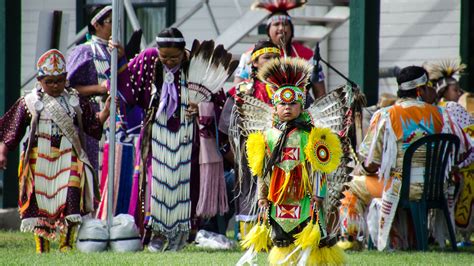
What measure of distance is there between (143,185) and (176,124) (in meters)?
0.56

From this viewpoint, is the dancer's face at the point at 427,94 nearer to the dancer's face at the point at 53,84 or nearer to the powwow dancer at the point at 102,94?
the powwow dancer at the point at 102,94

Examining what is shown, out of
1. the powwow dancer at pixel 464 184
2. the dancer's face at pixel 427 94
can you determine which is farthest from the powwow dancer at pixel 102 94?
the powwow dancer at pixel 464 184

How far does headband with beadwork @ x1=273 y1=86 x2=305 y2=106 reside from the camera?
773 centimetres

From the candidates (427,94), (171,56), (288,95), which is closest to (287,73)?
(288,95)

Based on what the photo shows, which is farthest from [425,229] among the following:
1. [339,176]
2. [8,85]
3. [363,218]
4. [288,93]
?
[8,85]

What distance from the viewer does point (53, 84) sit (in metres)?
9.37

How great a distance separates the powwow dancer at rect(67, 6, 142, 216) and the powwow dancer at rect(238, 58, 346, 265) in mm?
2539

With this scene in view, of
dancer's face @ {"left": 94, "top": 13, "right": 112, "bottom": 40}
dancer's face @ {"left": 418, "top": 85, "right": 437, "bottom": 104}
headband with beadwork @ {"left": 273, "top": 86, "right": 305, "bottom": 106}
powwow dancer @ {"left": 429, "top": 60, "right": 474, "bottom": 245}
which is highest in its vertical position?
dancer's face @ {"left": 94, "top": 13, "right": 112, "bottom": 40}

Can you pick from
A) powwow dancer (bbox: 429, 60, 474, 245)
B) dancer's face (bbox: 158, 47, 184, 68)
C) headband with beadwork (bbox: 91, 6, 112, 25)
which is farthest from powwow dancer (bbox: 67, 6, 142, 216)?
powwow dancer (bbox: 429, 60, 474, 245)

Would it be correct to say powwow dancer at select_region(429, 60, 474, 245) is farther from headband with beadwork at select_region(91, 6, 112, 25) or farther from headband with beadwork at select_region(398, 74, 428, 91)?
headband with beadwork at select_region(91, 6, 112, 25)

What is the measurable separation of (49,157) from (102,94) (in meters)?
1.06

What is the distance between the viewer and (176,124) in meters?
9.65

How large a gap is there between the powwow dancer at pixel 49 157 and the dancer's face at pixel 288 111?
230 cm

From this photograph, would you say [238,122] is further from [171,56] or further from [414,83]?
[414,83]
